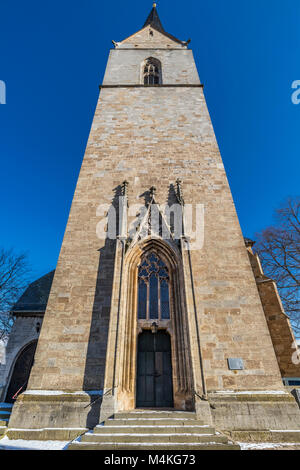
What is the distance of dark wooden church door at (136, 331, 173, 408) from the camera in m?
6.78

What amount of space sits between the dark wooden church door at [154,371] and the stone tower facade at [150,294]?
0.16 m

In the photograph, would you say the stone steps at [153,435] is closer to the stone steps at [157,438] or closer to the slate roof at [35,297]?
the stone steps at [157,438]

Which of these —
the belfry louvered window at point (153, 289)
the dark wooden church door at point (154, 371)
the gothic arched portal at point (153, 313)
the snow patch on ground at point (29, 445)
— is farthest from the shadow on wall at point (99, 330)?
the dark wooden church door at point (154, 371)

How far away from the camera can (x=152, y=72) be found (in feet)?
53.7

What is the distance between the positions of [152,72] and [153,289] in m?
14.7

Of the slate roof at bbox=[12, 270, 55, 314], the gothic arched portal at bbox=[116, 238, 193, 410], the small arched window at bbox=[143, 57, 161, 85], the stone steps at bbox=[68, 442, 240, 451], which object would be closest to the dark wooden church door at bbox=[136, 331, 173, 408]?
the gothic arched portal at bbox=[116, 238, 193, 410]

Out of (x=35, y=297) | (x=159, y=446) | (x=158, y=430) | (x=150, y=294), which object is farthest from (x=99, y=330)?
(x=35, y=297)

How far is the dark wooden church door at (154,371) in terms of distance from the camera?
6.78 metres

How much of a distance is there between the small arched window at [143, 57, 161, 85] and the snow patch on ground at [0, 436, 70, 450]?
56.6ft

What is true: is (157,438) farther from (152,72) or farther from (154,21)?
(154,21)

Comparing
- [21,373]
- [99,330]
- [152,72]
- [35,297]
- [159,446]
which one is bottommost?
[159,446]

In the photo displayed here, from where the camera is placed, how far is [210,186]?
9.83m
